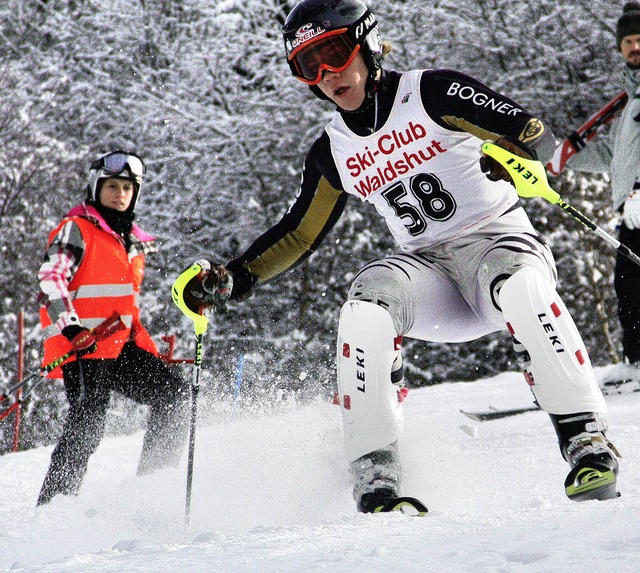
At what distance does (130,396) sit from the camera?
4.56 meters

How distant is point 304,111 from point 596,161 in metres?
7.70

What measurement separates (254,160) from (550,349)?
421 inches

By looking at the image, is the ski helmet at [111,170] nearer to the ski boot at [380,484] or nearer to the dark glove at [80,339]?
the dark glove at [80,339]

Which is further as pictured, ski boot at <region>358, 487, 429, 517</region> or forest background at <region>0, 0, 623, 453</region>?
forest background at <region>0, 0, 623, 453</region>

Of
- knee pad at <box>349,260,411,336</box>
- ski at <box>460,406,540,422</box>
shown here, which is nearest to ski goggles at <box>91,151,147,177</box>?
knee pad at <box>349,260,411,336</box>

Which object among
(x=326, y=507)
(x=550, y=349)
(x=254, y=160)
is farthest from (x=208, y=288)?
(x=254, y=160)

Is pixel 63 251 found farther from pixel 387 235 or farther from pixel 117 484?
pixel 387 235

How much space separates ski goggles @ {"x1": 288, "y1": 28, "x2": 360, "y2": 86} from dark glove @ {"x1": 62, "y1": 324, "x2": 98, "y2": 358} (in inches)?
69.6

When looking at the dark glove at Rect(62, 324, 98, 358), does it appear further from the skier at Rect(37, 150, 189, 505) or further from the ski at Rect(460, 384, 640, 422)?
the ski at Rect(460, 384, 640, 422)

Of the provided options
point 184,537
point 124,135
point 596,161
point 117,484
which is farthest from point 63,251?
point 124,135

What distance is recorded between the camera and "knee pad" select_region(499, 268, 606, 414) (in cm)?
273

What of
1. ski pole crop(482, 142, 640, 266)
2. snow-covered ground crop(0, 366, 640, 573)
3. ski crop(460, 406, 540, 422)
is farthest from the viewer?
ski crop(460, 406, 540, 422)

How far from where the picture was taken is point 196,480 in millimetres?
4141

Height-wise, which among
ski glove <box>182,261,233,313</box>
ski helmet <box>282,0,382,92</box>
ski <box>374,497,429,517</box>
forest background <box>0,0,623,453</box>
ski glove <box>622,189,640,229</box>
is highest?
forest background <box>0,0,623,453</box>
